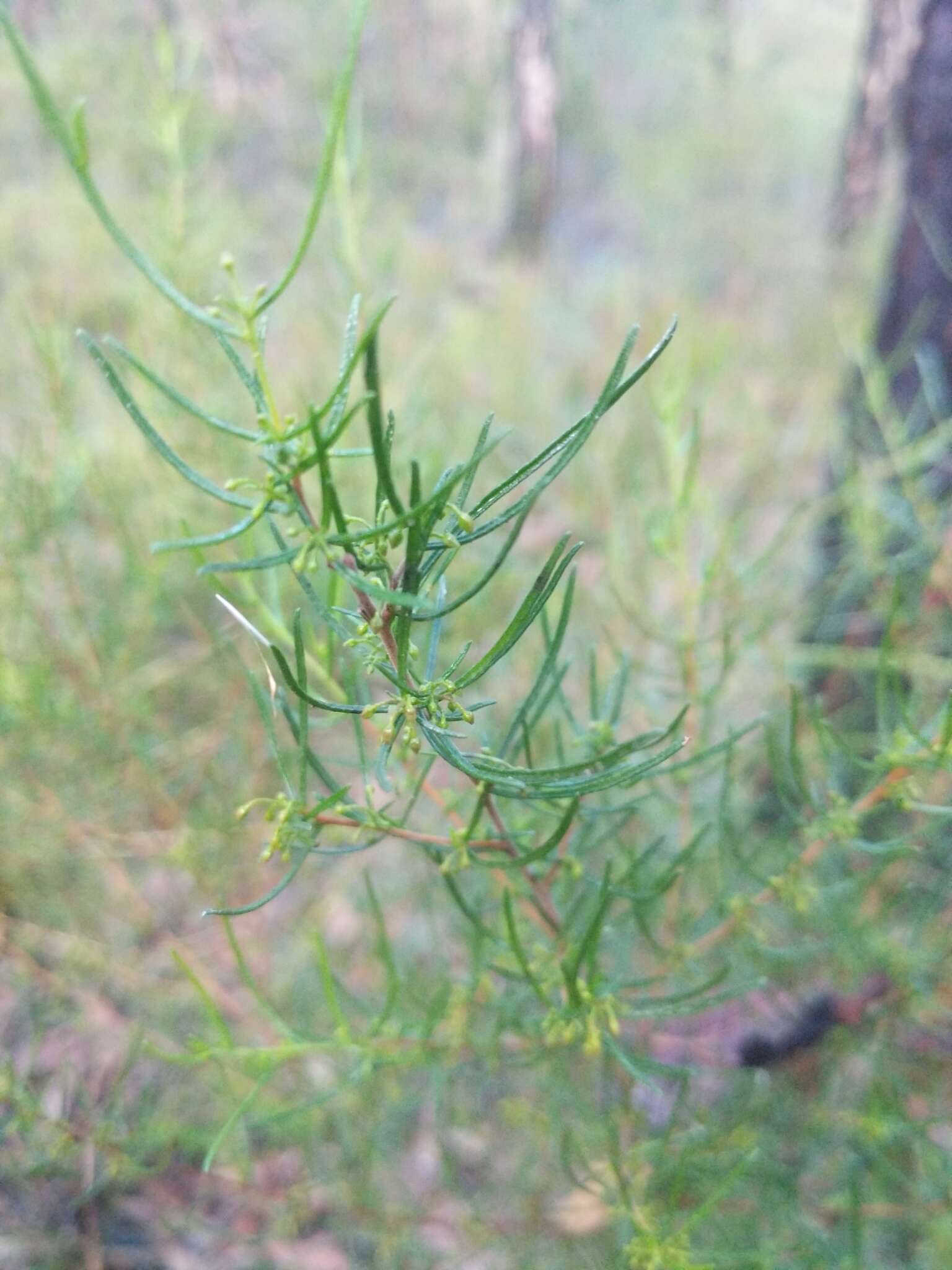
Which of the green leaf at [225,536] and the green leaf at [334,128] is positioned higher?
the green leaf at [334,128]

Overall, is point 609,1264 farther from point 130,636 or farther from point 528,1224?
point 130,636

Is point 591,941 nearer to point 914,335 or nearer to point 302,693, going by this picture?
point 302,693

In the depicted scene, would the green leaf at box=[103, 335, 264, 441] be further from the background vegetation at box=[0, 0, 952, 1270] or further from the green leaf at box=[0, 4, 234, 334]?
the background vegetation at box=[0, 0, 952, 1270]

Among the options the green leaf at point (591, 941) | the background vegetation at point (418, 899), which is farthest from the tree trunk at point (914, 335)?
the green leaf at point (591, 941)

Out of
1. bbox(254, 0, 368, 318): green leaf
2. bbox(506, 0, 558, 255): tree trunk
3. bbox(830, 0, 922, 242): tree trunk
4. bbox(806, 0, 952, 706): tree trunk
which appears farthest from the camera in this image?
bbox(506, 0, 558, 255): tree trunk

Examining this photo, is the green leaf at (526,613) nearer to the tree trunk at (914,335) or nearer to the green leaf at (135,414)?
the green leaf at (135,414)

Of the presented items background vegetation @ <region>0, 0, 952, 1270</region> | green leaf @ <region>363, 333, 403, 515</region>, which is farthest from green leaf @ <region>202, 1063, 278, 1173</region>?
green leaf @ <region>363, 333, 403, 515</region>

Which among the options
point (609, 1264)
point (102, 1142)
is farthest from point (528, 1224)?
point (102, 1142)
